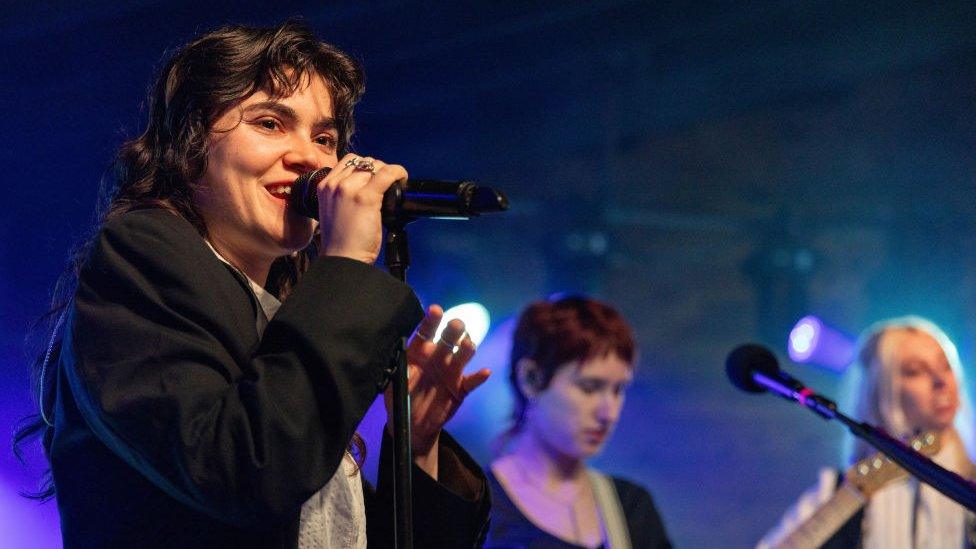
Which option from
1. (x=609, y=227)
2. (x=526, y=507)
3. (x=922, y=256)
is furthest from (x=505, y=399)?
(x=922, y=256)

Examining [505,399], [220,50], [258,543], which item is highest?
[505,399]

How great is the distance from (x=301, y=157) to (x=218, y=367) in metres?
0.42

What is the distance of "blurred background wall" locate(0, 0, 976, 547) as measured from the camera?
14.2ft

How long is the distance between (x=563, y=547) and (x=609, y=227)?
2408mm

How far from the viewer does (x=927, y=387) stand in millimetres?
3615

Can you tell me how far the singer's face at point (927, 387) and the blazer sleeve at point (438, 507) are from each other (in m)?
2.49

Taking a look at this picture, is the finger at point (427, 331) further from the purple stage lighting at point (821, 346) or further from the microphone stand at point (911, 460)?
the purple stage lighting at point (821, 346)

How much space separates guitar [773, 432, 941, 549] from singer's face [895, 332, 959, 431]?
0.26 metres

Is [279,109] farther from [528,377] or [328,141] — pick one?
[528,377]

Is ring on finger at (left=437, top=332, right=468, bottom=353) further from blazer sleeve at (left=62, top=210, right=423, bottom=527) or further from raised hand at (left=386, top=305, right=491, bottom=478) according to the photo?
blazer sleeve at (left=62, top=210, right=423, bottom=527)

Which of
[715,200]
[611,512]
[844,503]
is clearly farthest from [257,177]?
[715,200]

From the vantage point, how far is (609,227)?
17.1ft

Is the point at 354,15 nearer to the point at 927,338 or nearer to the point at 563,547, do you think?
the point at 563,547

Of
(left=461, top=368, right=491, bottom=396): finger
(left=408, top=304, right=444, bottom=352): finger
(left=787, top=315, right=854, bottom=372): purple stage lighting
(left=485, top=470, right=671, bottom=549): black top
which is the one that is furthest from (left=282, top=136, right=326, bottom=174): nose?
(left=787, top=315, right=854, bottom=372): purple stage lighting
